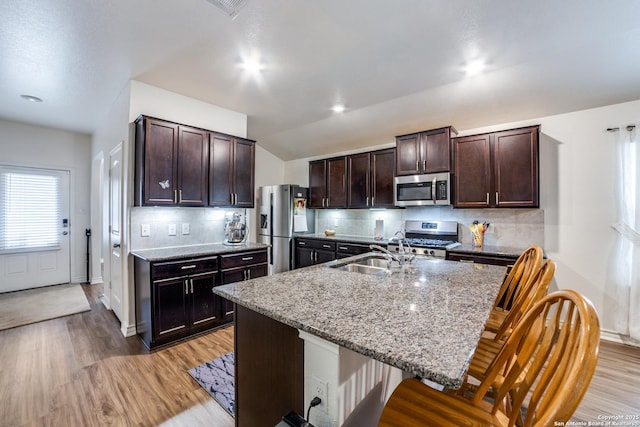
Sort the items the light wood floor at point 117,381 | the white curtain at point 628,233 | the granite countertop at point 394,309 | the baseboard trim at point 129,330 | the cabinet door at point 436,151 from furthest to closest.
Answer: the cabinet door at point 436,151 → the baseboard trim at point 129,330 → the white curtain at point 628,233 → the light wood floor at point 117,381 → the granite countertop at point 394,309

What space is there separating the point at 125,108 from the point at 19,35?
36.7 inches

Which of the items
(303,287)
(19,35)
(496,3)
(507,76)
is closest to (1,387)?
(303,287)

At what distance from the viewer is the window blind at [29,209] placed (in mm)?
4340

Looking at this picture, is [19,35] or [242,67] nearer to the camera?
[19,35]

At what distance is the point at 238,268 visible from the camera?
3287 millimetres

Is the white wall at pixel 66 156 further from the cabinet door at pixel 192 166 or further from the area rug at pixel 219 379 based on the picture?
the area rug at pixel 219 379

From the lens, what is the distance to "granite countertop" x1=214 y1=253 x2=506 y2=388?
2.69 ft

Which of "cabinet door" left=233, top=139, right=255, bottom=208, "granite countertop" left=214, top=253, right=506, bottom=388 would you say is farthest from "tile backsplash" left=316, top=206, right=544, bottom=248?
"cabinet door" left=233, top=139, right=255, bottom=208

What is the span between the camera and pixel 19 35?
2.26 metres

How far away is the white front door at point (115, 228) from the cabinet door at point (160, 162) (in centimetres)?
55

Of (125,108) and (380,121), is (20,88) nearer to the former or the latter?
(125,108)

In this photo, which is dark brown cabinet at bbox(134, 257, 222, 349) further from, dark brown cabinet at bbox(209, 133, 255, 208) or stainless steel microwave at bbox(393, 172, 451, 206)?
stainless steel microwave at bbox(393, 172, 451, 206)

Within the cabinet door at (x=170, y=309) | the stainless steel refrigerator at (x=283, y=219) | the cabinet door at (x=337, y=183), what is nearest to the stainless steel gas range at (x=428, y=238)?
the cabinet door at (x=337, y=183)

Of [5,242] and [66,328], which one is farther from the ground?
[5,242]
